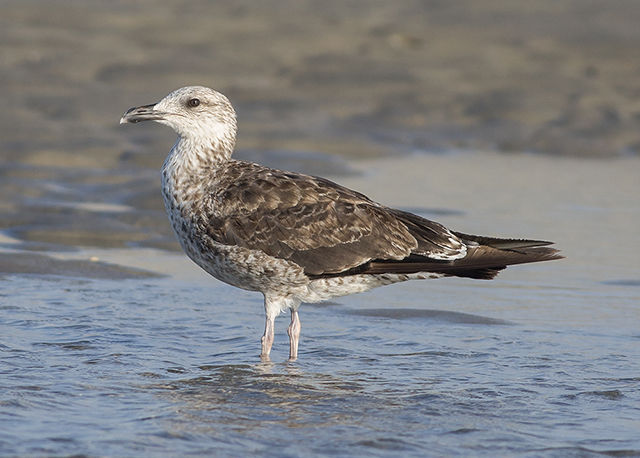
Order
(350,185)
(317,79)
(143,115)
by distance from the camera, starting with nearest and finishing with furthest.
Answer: (143,115), (350,185), (317,79)

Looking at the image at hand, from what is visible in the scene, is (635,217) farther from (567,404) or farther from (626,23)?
(626,23)

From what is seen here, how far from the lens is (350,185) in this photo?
13039 millimetres

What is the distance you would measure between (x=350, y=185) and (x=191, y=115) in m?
4.74

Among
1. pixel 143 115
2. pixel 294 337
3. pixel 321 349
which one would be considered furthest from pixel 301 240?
pixel 143 115

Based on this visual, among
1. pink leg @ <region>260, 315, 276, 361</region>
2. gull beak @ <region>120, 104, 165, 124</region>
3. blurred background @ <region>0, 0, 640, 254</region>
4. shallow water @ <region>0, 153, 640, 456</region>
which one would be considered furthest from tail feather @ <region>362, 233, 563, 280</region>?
blurred background @ <region>0, 0, 640, 254</region>

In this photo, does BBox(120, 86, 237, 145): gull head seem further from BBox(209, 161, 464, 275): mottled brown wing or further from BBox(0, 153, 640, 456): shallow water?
BBox(0, 153, 640, 456): shallow water

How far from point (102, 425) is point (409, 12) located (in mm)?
12809

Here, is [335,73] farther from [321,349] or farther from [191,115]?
[321,349]

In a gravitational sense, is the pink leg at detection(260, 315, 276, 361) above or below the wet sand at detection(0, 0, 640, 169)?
below

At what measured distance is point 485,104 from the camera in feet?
53.1

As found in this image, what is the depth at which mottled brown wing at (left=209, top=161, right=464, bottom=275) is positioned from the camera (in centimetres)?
788

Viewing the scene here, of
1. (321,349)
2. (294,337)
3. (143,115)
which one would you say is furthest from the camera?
(143,115)

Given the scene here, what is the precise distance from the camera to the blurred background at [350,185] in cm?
680

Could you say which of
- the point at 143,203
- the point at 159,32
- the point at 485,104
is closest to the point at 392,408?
the point at 143,203
